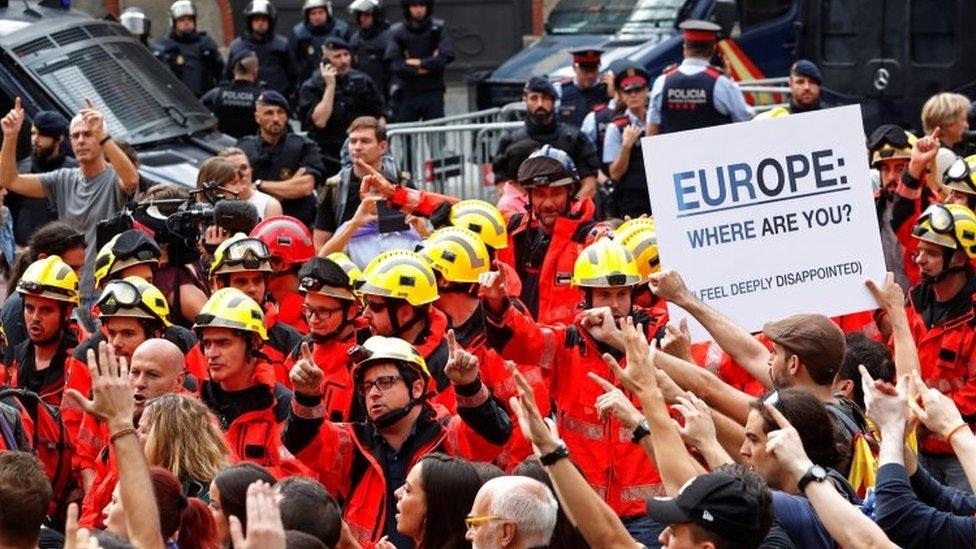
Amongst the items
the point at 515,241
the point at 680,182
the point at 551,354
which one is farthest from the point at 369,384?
the point at 515,241

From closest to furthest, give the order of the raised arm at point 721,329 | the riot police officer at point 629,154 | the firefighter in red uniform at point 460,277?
the raised arm at point 721,329, the firefighter in red uniform at point 460,277, the riot police officer at point 629,154

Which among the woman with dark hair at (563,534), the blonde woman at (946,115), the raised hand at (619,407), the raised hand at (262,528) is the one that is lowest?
the blonde woman at (946,115)

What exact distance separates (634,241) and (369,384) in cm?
276

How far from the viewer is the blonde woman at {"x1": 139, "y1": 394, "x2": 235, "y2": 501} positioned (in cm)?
775

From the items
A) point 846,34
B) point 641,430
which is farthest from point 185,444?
point 846,34

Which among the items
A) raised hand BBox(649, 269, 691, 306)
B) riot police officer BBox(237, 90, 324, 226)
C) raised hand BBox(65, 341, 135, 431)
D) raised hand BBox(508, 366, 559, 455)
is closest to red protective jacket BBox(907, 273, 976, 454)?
raised hand BBox(649, 269, 691, 306)

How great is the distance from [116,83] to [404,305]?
8.36 metres

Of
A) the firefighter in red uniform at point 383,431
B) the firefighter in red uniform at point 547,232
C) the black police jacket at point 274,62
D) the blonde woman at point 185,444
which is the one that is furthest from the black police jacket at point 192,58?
the blonde woman at point 185,444

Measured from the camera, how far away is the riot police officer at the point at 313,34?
22480 millimetres

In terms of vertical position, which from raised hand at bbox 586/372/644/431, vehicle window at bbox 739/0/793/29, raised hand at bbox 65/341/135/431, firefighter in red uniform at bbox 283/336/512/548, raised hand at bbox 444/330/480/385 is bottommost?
vehicle window at bbox 739/0/793/29

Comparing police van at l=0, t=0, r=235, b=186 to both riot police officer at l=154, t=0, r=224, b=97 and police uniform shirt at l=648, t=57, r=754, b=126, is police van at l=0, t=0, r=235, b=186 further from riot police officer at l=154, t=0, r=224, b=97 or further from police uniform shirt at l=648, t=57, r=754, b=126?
riot police officer at l=154, t=0, r=224, b=97

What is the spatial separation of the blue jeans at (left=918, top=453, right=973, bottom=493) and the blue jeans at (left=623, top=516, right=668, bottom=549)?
4.87 ft

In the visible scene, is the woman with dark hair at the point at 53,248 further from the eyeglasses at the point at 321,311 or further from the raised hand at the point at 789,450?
the raised hand at the point at 789,450

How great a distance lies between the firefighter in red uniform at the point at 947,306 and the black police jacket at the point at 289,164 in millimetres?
6224
